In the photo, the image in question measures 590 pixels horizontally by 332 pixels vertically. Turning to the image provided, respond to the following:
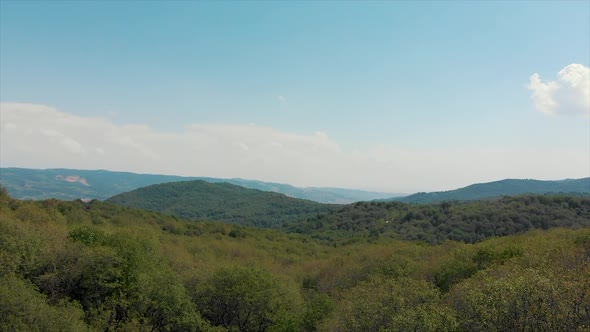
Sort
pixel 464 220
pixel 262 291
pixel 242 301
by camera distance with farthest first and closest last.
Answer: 1. pixel 464 220
2. pixel 262 291
3. pixel 242 301

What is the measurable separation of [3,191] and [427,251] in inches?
3348

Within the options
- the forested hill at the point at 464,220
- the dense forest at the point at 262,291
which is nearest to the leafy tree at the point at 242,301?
the dense forest at the point at 262,291

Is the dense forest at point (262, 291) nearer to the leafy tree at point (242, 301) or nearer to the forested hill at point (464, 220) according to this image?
the leafy tree at point (242, 301)

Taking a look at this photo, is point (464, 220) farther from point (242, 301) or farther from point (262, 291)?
point (242, 301)

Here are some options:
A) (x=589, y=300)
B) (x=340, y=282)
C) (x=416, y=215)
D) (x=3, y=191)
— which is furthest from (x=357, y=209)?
(x=589, y=300)

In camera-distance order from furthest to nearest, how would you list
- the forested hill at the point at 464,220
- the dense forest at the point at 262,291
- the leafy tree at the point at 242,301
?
the forested hill at the point at 464,220, the leafy tree at the point at 242,301, the dense forest at the point at 262,291

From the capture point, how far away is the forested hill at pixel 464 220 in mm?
107250

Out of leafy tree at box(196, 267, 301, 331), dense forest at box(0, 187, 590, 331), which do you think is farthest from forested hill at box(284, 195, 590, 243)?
leafy tree at box(196, 267, 301, 331)

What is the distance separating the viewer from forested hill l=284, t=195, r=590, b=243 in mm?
107250

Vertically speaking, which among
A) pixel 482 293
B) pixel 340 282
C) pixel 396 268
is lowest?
pixel 340 282

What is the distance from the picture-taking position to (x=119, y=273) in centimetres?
3616

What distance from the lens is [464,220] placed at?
119m

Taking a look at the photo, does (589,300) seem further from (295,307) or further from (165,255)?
(165,255)

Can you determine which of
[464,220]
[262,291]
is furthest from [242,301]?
[464,220]
